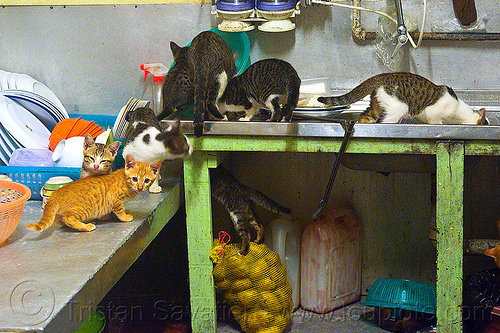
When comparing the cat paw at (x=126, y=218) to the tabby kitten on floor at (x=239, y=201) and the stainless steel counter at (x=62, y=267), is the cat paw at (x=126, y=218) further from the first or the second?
the tabby kitten on floor at (x=239, y=201)

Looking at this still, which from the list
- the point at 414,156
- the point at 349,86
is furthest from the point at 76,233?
the point at 349,86

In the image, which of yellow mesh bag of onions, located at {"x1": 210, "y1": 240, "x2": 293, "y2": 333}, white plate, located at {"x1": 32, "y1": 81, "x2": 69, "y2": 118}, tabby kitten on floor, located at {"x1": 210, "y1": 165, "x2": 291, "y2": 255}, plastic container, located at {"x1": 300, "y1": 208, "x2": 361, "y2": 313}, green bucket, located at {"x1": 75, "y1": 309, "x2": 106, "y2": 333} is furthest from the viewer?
white plate, located at {"x1": 32, "y1": 81, "x2": 69, "y2": 118}

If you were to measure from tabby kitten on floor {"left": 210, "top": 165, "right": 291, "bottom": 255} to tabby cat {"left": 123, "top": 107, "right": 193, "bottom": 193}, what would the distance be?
13.2 inches

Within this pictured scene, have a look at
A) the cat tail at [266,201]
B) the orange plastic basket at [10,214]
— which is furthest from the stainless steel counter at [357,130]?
the orange plastic basket at [10,214]

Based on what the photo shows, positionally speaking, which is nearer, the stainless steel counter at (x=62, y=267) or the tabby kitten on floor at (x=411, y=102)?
the stainless steel counter at (x=62, y=267)

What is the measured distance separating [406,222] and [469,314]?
0.55m

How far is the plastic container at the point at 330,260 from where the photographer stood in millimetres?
2479

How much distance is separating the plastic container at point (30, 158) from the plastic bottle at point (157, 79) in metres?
0.57

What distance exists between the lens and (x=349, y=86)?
2.62m

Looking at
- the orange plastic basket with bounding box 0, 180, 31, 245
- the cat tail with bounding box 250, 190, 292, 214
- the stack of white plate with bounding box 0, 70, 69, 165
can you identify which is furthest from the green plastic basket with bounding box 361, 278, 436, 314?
the stack of white plate with bounding box 0, 70, 69, 165

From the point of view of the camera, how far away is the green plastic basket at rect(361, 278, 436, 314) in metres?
2.23

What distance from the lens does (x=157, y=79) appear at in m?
2.54

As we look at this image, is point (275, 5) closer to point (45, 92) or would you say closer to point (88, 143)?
point (88, 143)

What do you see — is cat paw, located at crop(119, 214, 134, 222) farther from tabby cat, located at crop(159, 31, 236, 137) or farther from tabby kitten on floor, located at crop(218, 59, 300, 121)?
tabby kitten on floor, located at crop(218, 59, 300, 121)
